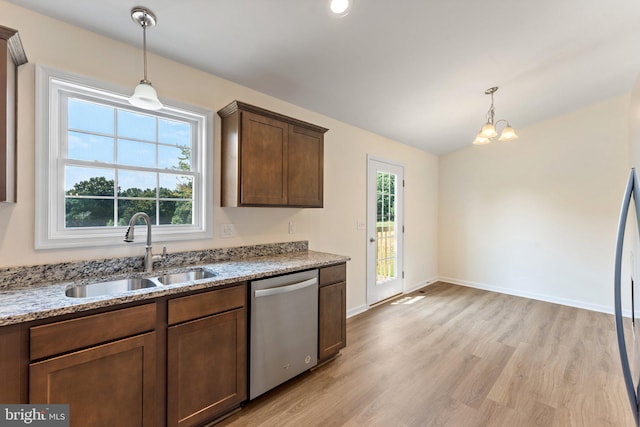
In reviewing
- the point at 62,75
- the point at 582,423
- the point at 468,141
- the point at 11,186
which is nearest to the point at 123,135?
the point at 62,75

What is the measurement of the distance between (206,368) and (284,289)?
0.66 meters

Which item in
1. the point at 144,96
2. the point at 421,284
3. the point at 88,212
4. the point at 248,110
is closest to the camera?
the point at 144,96

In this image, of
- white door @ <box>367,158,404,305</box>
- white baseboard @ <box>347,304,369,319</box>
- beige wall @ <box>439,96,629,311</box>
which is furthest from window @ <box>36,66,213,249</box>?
beige wall @ <box>439,96,629,311</box>

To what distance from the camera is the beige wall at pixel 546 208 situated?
371cm

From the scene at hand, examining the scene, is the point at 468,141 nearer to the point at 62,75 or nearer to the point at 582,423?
the point at 582,423

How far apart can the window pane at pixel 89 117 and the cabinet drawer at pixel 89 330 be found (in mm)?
1291

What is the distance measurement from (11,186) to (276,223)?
178 centimetres

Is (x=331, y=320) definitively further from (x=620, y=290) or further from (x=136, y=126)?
(x=136, y=126)

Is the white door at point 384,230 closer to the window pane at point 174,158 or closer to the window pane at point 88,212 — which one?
the window pane at point 174,158

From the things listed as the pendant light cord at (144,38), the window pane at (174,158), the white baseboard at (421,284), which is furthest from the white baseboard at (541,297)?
the pendant light cord at (144,38)

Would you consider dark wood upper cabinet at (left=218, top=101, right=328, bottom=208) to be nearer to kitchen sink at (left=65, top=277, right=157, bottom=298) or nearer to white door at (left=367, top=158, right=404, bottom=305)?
kitchen sink at (left=65, top=277, right=157, bottom=298)

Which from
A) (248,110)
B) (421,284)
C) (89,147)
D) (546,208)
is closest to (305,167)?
(248,110)

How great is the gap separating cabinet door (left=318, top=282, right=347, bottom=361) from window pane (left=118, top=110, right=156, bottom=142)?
5.98 feet

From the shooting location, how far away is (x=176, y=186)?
2.23 meters
